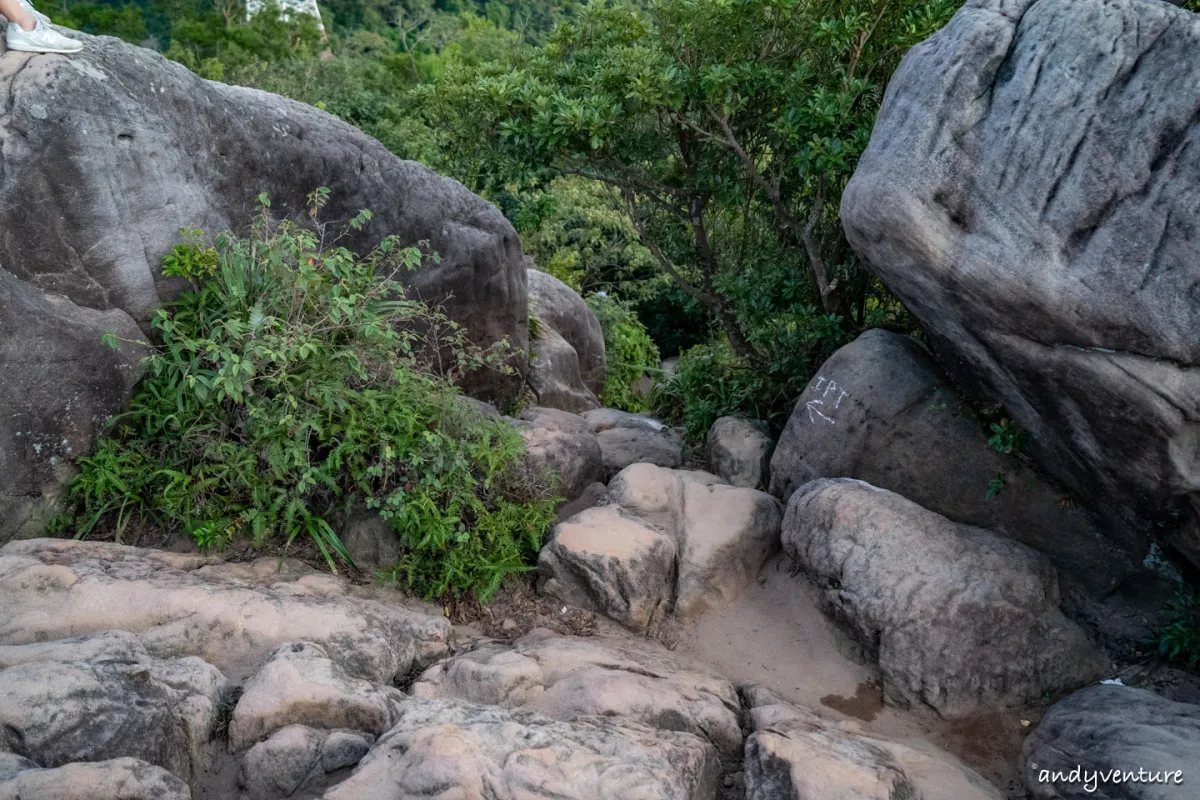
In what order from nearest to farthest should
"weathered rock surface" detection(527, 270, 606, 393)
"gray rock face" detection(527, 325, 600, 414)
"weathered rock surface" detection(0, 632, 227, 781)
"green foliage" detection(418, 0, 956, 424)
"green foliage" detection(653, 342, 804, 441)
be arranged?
"weathered rock surface" detection(0, 632, 227, 781) → "green foliage" detection(418, 0, 956, 424) → "green foliage" detection(653, 342, 804, 441) → "gray rock face" detection(527, 325, 600, 414) → "weathered rock surface" detection(527, 270, 606, 393)

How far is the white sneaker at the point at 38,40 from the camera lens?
4.63 meters

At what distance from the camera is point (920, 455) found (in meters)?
5.30

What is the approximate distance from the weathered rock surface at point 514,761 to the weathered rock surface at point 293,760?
6.8 inches

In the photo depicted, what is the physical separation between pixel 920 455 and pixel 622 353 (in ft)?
23.3

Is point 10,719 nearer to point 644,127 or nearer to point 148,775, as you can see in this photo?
point 148,775

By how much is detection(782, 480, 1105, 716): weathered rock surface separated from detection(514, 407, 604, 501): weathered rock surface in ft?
5.16

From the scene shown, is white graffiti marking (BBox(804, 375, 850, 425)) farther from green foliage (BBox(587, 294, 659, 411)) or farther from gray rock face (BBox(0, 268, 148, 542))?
green foliage (BBox(587, 294, 659, 411))

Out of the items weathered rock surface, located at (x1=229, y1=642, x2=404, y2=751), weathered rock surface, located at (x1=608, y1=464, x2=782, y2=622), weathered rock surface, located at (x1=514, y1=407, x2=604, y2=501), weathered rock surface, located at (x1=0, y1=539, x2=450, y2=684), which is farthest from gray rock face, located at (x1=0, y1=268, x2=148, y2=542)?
weathered rock surface, located at (x1=608, y1=464, x2=782, y2=622)

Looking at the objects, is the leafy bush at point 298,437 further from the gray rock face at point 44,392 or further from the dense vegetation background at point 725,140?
the dense vegetation background at point 725,140

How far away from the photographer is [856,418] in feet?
17.9

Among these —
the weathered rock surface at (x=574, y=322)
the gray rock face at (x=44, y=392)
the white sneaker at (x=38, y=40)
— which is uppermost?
the white sneaker at (x=38, y=40)

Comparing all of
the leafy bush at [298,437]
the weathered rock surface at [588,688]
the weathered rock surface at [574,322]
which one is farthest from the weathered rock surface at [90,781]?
the weathered rock surface at [574,322]

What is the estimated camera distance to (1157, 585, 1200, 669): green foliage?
443cm

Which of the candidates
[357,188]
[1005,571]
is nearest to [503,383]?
[357,188]
